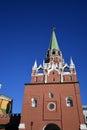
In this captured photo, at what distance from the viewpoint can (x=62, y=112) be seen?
23.7 meters

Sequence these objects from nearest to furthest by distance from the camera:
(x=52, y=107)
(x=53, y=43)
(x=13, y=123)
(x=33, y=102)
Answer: (x=52, y=107), (x=33, y=102), (x=13, y=123), (x=53, y=43)

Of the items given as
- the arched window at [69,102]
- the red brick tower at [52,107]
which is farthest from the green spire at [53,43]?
the arched window at [69,102]

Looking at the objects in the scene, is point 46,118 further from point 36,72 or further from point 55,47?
point 55,47

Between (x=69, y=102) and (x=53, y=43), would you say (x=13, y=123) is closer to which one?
(x=69, y=102)

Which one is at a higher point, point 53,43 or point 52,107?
point 53,43

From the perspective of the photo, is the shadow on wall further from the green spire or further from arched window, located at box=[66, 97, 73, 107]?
the green spire

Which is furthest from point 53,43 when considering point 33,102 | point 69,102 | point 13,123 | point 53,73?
point 13,123

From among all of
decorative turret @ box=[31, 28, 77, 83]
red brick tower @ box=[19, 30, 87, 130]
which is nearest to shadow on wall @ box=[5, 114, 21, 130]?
red brick tower @ box=[19, 30, 87, 130]

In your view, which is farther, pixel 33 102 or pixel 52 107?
pixel 33 102

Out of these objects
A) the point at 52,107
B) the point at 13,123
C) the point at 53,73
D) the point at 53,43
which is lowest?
the point at 13,123

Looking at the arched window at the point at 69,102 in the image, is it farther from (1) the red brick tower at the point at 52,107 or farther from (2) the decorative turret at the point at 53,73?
(2) the decorative turret at the point at 53,73

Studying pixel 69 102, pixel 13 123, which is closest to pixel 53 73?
pixel 69 102

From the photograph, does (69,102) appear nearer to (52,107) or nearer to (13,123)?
(52,107)

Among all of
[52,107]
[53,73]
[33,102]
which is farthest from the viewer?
[53,73]
